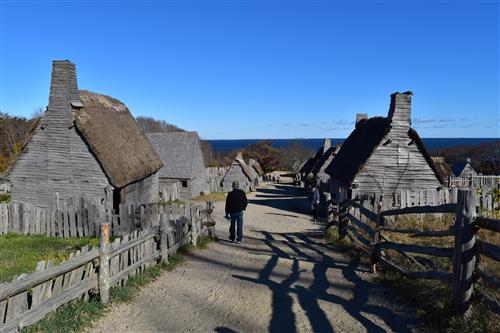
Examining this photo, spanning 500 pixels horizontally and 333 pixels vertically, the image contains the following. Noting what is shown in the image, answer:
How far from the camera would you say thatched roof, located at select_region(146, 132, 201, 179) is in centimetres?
3375

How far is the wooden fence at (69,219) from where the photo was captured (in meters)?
14.5

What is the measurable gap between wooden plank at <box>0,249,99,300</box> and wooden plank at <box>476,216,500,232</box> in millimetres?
6189

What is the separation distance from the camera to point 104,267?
23.5 feet

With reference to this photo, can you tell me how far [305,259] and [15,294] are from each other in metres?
7.31

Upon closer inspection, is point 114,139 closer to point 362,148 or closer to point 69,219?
point 69,219

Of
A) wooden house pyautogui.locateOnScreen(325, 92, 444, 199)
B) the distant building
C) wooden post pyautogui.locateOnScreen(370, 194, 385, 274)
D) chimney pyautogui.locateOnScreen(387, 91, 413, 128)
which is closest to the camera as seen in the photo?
wooden post pyautogui.locateOnScreen(370, 194, 385, 274)

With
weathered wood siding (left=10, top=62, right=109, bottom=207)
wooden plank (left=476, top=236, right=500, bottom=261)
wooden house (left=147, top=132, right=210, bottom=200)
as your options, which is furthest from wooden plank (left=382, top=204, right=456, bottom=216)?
wooden house (left=147, top=132, right=210, bottom=200)

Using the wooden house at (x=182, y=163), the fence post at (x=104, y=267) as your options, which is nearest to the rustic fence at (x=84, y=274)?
the fence post at (x=104, y=267)

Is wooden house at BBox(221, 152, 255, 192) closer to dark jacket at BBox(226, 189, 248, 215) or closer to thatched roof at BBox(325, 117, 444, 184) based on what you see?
thatched roof at BBox(325, 117, 444, 184)

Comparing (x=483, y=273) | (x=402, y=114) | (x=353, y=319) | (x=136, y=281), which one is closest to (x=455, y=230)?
(x=483, y=273)

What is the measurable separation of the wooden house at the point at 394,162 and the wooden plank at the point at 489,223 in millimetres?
15491

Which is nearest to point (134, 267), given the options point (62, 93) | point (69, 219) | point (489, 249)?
point (489, 249)

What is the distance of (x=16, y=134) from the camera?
1933 inches

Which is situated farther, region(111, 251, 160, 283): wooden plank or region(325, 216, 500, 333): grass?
region(111, 251, 160, 283): wooden plank
